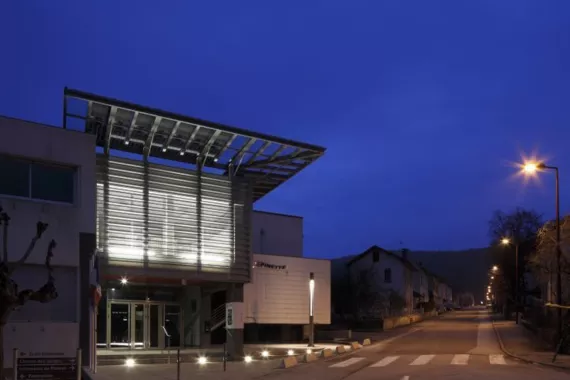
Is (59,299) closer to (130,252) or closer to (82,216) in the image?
(82,216)

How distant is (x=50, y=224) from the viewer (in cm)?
2266

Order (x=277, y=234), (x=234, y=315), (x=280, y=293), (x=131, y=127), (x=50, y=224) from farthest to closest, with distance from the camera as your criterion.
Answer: (x=277, y=234), (x=280, y=293), (x=234, y=315), (x=131, y=127), (x=50, y=224)

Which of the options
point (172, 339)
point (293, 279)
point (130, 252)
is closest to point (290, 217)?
point (293, 279)

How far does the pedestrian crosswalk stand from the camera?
2523cm

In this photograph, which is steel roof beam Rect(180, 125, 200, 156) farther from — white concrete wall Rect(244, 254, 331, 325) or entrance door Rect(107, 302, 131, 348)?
white concrete wall Rect(244, 254, 331, 325)

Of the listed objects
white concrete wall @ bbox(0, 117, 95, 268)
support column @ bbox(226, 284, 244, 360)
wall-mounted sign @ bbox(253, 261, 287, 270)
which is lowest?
support column @ bbox(226, 284, 244, 360)

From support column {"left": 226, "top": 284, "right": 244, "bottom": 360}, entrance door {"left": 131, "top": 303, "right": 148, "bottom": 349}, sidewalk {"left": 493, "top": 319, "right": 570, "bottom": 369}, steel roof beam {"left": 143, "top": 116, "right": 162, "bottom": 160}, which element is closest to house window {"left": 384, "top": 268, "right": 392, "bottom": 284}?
sidewalk {"left": 493, "top": 319, "right": 570, "bottom": 369}

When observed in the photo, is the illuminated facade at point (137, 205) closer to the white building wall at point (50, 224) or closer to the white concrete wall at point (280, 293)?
the white building wall at point (50, 224)

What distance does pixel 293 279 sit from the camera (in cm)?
4153

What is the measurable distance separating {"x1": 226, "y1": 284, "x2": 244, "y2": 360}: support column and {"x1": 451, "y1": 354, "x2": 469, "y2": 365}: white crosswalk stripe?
8876 millimetres

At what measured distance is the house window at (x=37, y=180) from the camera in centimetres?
2206

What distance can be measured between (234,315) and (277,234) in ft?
61.3

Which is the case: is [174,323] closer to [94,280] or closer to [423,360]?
[94,280]

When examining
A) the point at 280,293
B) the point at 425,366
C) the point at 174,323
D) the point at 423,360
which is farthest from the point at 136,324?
the point at 425,366
